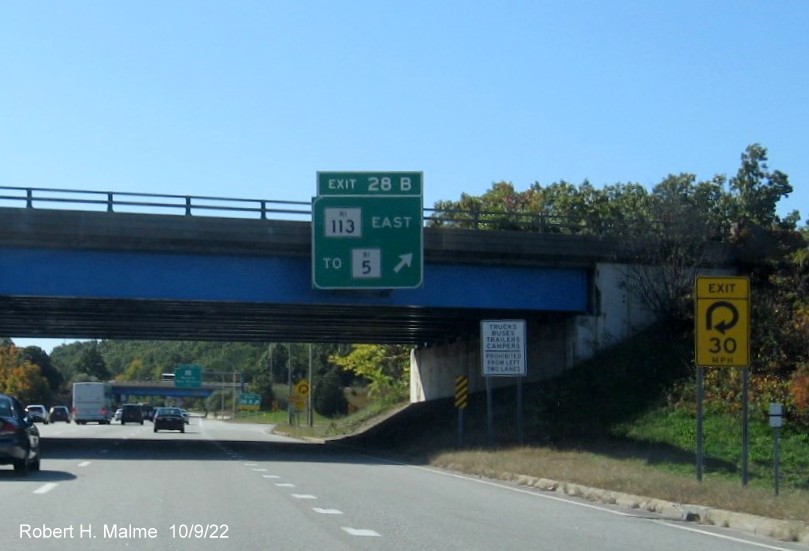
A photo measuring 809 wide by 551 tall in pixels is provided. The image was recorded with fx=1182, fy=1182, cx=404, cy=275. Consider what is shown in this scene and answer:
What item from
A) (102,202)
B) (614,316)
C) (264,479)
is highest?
(102,202)

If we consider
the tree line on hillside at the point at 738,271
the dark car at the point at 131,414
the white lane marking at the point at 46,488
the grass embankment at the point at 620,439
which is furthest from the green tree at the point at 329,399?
the white lane marking at the point at 46,488

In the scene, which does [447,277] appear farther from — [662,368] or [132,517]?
[132,517]

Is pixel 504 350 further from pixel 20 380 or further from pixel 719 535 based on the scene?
pixel 20 380

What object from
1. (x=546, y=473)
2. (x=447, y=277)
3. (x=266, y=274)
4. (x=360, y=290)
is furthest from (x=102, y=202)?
(x=546, y=473)

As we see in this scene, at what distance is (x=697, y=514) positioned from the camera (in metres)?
16.4

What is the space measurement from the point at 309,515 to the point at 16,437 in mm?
8538

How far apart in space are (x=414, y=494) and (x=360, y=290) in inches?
576

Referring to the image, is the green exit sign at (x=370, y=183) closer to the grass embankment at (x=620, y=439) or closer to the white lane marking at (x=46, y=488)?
the grass embankment at (x=620, y=439)

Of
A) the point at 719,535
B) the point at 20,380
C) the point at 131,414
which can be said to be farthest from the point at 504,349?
the point at 20,380

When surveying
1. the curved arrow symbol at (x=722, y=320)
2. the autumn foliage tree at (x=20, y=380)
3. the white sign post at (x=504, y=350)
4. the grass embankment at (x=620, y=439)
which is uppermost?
the curved arrow symbol at (x=722, y=320)

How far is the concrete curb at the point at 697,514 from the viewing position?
14.1 m

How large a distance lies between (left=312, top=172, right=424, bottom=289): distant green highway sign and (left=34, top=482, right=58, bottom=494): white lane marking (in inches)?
522

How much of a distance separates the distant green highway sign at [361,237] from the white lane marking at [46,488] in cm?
1325

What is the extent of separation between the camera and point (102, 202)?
33125 millimetres
